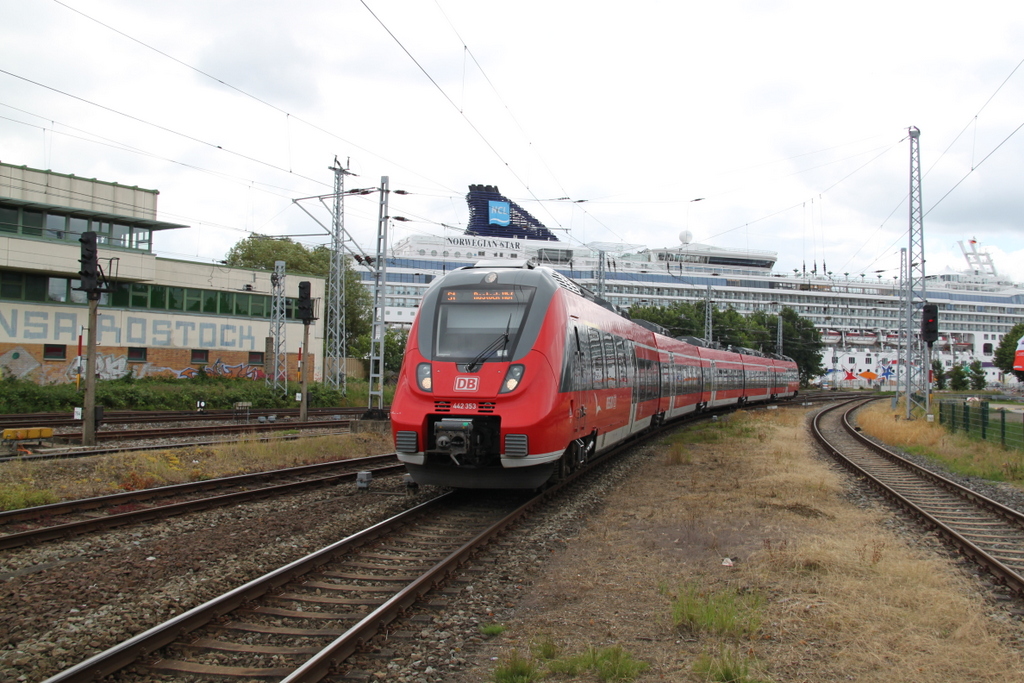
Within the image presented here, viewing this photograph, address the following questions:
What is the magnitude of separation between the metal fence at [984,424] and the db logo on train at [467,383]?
53.2 ft

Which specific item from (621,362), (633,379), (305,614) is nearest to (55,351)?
(633,379)

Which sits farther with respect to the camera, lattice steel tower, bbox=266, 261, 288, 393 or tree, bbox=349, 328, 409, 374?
tree, bbox=349, 328, 409, 374

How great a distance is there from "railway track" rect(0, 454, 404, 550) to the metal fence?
1669 cm

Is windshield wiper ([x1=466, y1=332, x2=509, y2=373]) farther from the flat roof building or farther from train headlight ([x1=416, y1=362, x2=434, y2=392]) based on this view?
the flat roof building

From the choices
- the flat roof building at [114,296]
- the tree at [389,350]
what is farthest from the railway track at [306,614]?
the tree at [389,350]

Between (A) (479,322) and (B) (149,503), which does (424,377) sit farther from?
(B) (149,503)

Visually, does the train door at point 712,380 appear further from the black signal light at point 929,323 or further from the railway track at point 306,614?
the railway track at point 306,614

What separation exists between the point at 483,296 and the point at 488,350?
100cm

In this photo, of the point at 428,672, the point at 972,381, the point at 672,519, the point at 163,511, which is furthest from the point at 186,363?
the point at 972,381

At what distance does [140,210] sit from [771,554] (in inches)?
1407

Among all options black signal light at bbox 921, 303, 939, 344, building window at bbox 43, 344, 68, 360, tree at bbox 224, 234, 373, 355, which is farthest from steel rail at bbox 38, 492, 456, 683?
tree at bbox 224, 234, 373, 355

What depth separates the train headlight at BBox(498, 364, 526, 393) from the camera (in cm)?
976

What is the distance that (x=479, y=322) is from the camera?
34.2ft

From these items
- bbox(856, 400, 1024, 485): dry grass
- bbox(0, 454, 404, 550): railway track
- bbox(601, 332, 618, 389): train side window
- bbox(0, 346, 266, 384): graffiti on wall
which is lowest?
bbox(0, 454, 404, 550): railway track
